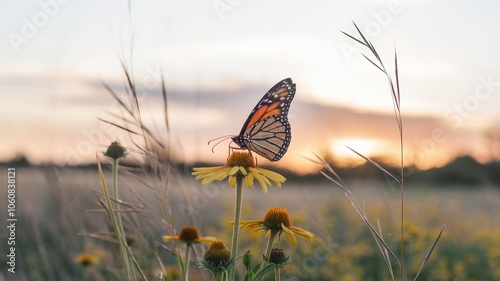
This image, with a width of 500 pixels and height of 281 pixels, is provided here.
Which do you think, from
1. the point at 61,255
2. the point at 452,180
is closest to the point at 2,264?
the point at 61,255

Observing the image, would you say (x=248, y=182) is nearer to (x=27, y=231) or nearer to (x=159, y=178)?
(x=159, y=178)

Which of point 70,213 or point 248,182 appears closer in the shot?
point 248,182

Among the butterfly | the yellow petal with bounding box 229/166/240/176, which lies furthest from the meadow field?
the yellow petal with bounding box 229/166/240/176

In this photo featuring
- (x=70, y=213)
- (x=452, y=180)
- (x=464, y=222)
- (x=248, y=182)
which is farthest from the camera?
(x=452, y=180)

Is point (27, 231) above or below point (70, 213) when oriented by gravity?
below

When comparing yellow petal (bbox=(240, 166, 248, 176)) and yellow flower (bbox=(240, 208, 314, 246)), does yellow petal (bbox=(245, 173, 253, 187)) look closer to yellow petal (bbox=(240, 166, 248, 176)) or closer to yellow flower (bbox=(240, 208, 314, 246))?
yellow petal (bbox=(240, 166, 248, 176))

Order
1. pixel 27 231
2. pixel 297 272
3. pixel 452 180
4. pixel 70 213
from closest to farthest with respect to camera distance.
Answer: pixel 70 213, pixel 297 272, pixel 27 231, pixel 452 180
